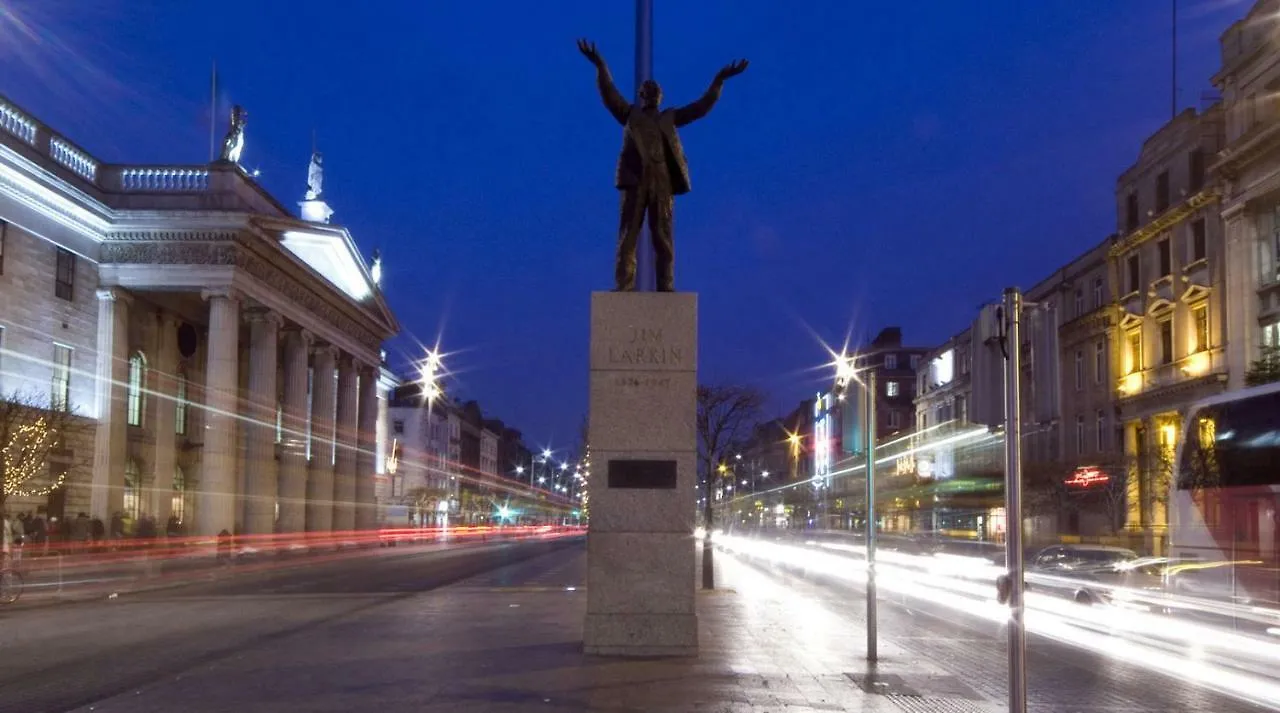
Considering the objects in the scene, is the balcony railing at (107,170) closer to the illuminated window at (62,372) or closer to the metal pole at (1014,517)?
the illuminated window at (62,372)

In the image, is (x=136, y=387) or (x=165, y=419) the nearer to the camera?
(x=136, y=387)

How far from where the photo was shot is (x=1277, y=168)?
4009 centimetres

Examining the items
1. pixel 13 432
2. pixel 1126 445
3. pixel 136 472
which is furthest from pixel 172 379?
pixel 1126 445

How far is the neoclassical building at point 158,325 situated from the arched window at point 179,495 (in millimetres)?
101

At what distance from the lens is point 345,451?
7281 cm

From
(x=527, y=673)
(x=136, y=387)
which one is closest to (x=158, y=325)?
(x=136, y=387)

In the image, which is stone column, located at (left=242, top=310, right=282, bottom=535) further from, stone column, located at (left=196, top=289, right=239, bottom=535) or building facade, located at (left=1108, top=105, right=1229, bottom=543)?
building facade, located at (left=1108, top=105, right=1229, bottom=543)

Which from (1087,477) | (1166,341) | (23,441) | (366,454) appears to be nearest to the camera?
(23,441)

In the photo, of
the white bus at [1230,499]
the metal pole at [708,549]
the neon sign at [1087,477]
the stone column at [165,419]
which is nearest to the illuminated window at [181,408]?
the stone column at [165,419]

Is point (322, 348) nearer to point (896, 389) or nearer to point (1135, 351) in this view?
point (1135, 351)

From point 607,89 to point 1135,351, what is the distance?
4580cm

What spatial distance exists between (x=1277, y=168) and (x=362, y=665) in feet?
121

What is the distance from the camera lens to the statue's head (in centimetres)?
1556

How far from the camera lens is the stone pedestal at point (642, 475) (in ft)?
46.1
